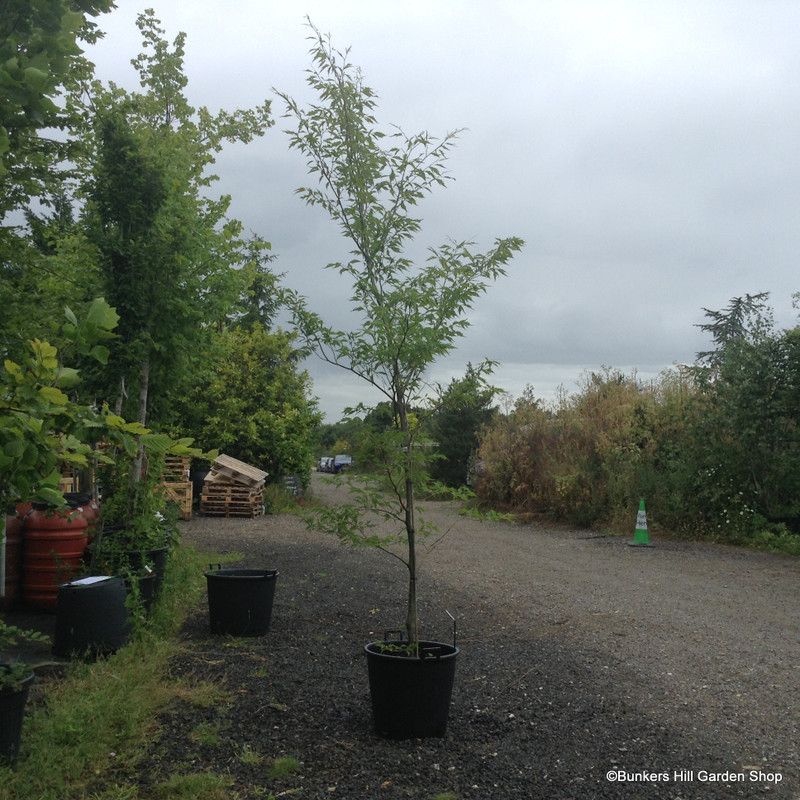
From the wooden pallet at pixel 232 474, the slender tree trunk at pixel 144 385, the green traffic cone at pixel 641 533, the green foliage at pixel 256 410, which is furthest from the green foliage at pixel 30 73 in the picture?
the green foliage at pixel 256 410

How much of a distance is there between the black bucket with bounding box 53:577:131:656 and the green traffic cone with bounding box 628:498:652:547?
985 cm

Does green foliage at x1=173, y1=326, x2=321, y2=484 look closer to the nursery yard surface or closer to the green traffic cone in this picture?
the green traffic cone

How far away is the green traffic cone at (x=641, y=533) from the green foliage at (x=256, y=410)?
8.96 metres

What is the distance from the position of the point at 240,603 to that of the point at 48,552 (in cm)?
177

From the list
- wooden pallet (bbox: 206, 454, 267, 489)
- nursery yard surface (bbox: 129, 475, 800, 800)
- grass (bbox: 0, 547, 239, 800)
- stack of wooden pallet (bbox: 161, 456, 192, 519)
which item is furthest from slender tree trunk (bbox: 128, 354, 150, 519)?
wooden pallet (bbox: 206, 454, 267, 489)

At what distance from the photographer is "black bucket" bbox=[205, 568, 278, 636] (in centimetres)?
593

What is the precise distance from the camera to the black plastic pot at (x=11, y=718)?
3.33 m

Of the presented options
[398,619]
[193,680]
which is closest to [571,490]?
[398,619]

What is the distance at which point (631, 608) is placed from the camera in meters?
7.64

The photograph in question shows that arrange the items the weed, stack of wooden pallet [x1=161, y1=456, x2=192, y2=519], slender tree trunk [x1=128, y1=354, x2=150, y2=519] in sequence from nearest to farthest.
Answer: the weed
slender tree trunk [x1=128, y1=354, x2=150, y2=519]
stack of wooden pallet [x1=161, y1=456, x2=192, y2=519]

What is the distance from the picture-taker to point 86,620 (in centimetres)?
505

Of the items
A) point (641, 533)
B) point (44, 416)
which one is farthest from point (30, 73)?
point (641, 533)

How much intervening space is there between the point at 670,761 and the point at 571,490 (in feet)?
40.8

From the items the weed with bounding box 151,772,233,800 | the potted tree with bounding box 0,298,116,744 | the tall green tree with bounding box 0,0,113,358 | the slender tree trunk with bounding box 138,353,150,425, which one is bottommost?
the weed with bounding box 151,772,233,800
